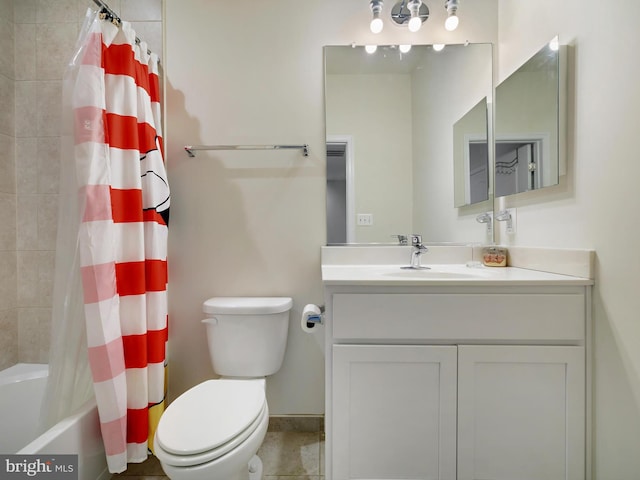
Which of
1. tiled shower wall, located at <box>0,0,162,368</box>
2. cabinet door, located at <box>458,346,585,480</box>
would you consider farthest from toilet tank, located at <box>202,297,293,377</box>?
tiled shower wall, located at <box>0,0,162,368</box>

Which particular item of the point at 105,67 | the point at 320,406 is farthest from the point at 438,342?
the point at 105,67

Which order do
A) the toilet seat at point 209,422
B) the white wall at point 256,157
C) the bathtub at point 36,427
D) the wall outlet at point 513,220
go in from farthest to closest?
the white wall at point 256,157
the wall outlet at point 513,220
the bathtub at point 36,427
the toilet seat at point 209,422

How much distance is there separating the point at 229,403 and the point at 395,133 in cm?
146

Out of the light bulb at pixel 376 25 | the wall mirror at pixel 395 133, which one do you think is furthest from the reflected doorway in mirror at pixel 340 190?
the light bulb at pixel 376 25

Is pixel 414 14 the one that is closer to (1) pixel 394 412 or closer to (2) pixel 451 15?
(2) pixel 451 15

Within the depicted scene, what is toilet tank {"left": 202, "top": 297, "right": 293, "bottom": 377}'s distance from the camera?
54.1 inches

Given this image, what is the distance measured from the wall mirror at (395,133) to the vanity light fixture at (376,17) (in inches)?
3.8

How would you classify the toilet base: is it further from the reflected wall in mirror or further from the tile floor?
the reflected wall in mirror

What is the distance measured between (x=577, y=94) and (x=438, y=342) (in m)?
1.06

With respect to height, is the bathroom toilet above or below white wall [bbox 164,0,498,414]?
below

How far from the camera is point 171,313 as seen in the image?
1.59 metres

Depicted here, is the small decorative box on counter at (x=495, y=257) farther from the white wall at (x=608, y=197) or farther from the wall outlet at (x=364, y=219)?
the wall outlet at (x=364, y=219)

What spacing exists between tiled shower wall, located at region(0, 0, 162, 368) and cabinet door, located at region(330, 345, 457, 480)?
5.41 feet

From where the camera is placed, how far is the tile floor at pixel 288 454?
130cm
